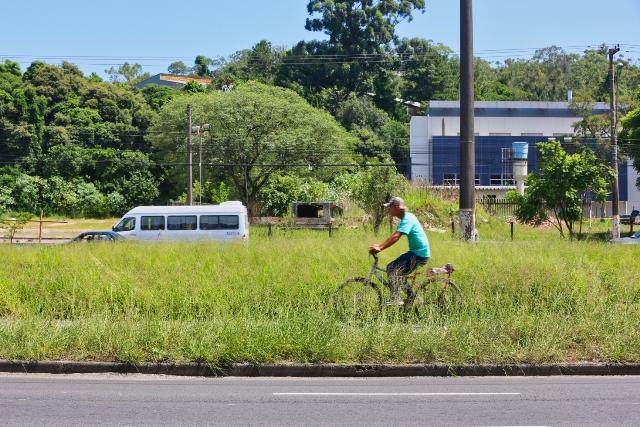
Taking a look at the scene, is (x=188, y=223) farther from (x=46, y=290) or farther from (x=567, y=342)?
(x=567, y=342)

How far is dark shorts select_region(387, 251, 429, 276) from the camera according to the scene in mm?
11359

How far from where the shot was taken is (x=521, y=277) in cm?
1213

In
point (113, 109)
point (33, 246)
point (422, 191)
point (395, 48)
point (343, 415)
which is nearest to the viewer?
point (343, 415)

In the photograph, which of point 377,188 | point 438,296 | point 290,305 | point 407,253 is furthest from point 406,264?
point 377,188

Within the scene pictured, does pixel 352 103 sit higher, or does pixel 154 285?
pixel 352 103

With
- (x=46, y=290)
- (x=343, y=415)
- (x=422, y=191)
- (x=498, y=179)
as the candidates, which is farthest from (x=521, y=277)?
(x=498, y=179)

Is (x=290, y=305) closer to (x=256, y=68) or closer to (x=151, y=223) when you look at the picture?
(x=151, y=223)

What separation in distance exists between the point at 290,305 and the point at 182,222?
22.0 meters

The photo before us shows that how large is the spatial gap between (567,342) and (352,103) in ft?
255

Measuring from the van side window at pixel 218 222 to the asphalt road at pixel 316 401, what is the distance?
23596mm

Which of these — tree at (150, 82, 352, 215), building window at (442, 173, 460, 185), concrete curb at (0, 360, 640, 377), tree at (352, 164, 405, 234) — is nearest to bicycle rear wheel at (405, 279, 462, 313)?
concrete curb at (0, 360, 640, 377)

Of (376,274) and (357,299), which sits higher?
(376,274)

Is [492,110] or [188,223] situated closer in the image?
[188,223]

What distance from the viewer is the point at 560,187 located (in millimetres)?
40312
